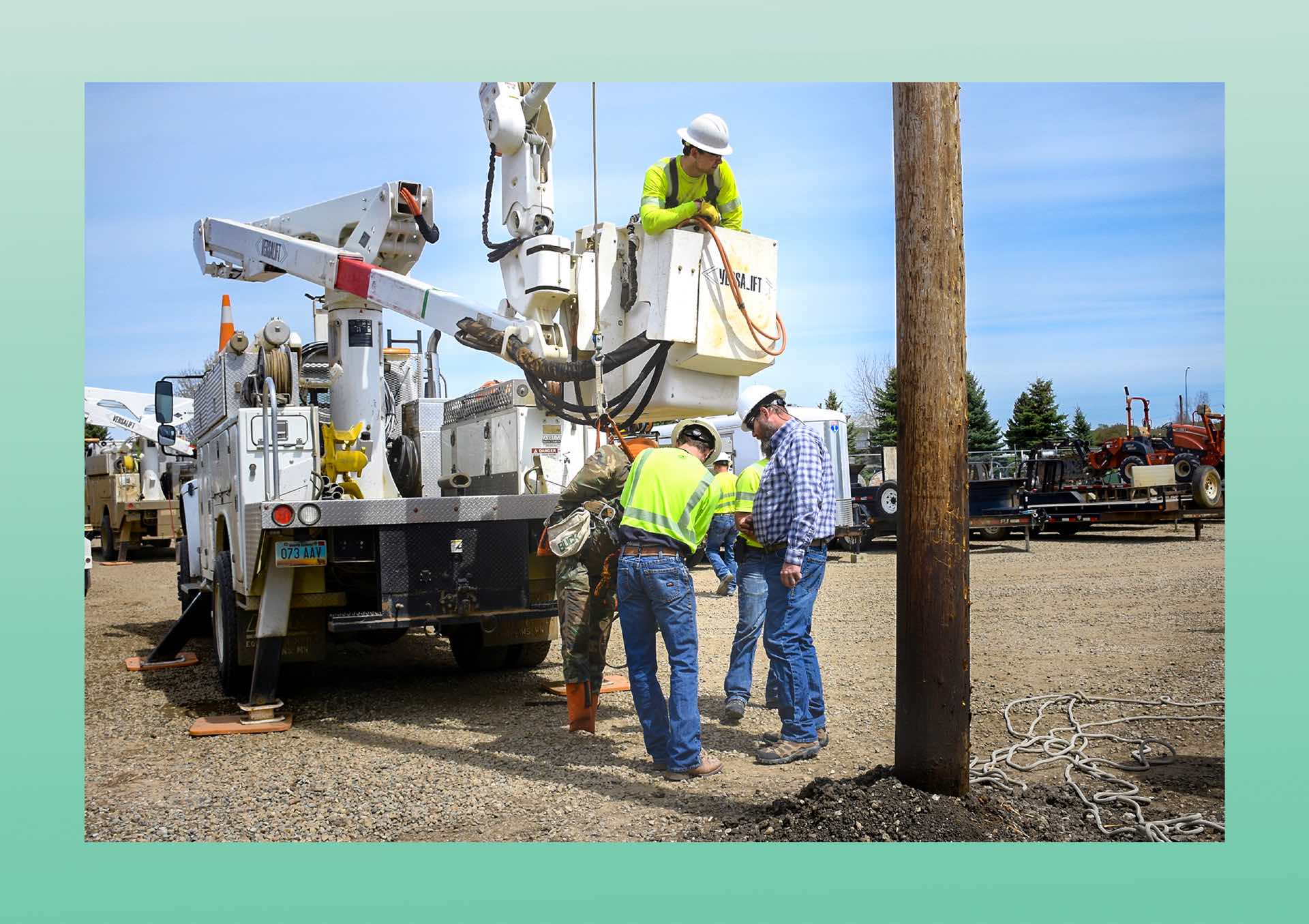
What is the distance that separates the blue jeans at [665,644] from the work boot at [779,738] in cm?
67

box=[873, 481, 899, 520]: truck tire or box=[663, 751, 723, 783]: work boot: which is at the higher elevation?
box=[873, 481, 899, 520]: truck tire

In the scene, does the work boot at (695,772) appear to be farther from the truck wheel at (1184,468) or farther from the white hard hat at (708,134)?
the truck wheel at (1184,468)

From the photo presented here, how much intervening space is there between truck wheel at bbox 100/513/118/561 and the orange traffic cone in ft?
50.1

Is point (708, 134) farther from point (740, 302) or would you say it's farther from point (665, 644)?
point (665, 644)

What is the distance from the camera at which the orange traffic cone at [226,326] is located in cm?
803

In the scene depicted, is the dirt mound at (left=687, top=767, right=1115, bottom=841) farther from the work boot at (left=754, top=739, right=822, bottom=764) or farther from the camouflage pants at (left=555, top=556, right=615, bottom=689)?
the camouflage pants at (left=555, top=556, right=615, bottom=689)

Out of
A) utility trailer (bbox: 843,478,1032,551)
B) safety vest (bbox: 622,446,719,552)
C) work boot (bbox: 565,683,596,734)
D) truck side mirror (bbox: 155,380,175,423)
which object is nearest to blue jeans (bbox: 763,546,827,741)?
safety vest (bbox: 622,446,719,552)

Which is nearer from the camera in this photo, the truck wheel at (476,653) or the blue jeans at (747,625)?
the blue jeans at (747,625)

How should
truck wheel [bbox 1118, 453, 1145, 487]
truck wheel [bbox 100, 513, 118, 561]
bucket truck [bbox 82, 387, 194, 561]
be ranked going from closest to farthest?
1. truck wheel [bbox 1118, 453, 1145, 487]
2. bucket truck [bbox 82, 387, 194, 561]
3. truck wheel [bbox 100, 513, 118, 561]

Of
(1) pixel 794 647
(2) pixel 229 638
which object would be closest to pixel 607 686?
(1) pixel 794 647

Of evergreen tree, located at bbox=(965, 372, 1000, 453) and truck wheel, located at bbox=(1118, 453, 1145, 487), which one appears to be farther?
evergreen tree, located at bbox=(965, 372, 1000, 453)

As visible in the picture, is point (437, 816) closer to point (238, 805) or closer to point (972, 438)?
point (238, 805)

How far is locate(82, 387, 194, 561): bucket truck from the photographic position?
20.3 meters

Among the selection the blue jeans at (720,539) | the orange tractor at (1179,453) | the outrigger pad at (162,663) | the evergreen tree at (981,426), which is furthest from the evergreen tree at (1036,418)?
the outrigger pad at (162,663)
